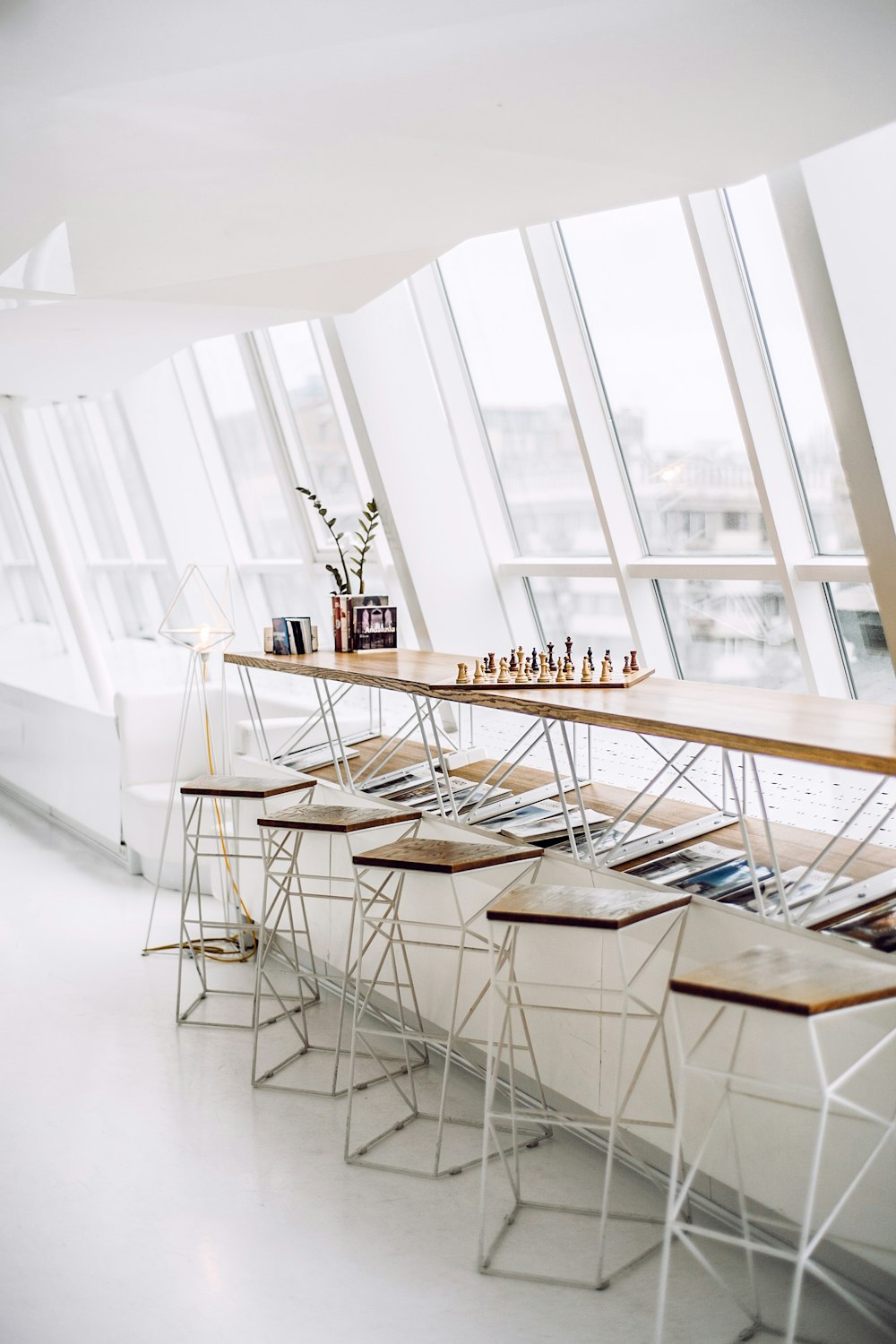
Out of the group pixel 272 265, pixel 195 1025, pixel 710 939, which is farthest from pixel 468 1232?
pixel 272 265

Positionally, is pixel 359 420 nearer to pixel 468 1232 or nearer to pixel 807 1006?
pixel 468 1232

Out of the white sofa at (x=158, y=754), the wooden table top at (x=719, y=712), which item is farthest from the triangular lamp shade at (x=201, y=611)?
the wooden table top at (x=719, y=712)

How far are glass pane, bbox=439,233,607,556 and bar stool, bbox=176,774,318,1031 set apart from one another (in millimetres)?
1769

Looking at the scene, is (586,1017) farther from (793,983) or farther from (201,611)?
(201,611)

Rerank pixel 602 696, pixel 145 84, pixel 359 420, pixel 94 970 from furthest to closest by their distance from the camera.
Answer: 1. pixel 359 420
2. pixel 94 970
3. pixel 602 696
4. pixel 145 84

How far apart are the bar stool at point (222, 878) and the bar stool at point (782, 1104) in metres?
1.52

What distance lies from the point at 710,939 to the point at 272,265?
84.3 inches

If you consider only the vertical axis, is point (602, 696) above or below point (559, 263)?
below

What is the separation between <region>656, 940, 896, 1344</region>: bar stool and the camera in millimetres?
1801

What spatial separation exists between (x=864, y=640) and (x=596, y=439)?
1250 mm

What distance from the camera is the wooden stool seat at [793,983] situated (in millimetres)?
1743

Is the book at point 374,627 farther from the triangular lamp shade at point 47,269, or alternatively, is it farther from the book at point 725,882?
the book at point 725,882

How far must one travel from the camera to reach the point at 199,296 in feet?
11.8

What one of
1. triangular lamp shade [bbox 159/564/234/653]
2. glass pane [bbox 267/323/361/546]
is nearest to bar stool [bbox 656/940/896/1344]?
triangular lamp shade [bbox 159/564/234/653]
